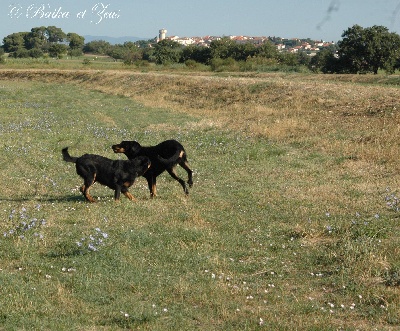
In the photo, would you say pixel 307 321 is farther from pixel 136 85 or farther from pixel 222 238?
pixel 136 85

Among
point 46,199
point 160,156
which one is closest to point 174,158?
point 160,156

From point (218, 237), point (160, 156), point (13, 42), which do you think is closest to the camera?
point (218, 237)

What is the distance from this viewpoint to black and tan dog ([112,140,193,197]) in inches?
438

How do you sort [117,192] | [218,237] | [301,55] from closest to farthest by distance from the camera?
[218,237]
[117,192]
[301,55]

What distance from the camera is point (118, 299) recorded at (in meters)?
5.84

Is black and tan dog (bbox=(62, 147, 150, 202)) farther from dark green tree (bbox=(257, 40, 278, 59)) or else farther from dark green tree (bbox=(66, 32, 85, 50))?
dark green tree (bbox=(66, 32, 85, 50))

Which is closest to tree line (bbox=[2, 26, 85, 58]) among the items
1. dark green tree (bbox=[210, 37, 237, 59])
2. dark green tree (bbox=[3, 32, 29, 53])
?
dark green tree (bbox=[3, 32, 29, 53])

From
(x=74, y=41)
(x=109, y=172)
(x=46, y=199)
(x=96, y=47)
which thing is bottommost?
(x=46, y=199)

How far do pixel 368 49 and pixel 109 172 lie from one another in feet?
201

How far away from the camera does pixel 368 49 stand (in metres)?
65.6

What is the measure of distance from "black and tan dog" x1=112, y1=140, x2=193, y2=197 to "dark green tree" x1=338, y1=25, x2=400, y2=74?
5882 centimetres

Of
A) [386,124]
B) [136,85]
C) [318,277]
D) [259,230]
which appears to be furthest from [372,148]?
[136,85]

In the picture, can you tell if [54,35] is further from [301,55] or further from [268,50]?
[268,50]

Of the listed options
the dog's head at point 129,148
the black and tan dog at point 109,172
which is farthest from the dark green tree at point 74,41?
the black and tan dog at point 109,172
